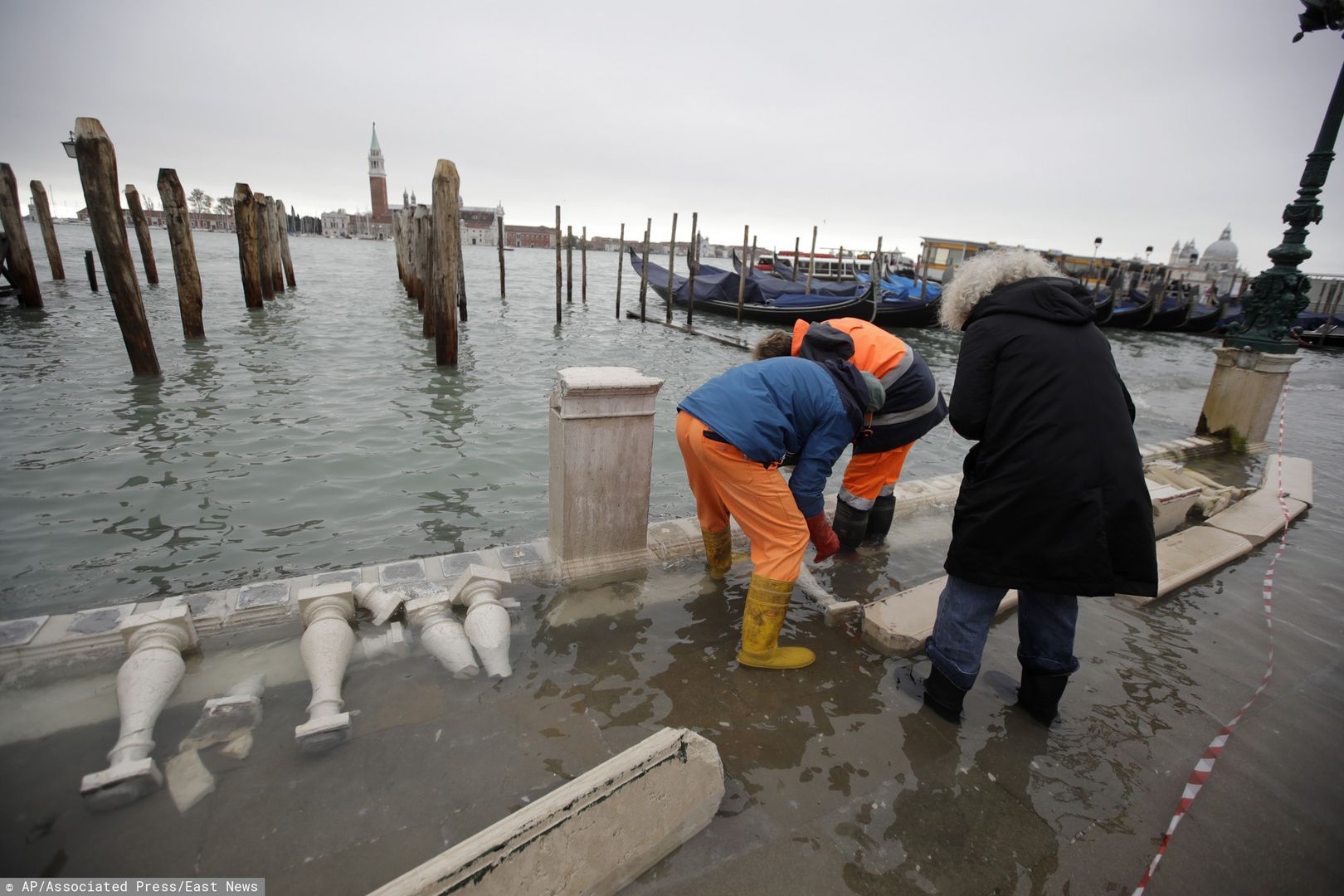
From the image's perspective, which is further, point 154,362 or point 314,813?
point 154,362

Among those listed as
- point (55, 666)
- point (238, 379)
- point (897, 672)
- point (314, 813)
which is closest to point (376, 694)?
point (314, 813)

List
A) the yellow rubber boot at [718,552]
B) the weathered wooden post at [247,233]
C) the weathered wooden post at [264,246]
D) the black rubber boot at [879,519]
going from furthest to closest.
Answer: the weathered wooden post at [264,246], the weathered wooden post at [247,233], the black rubber boot at [879,519], the yellow rubber boot at [718,552]

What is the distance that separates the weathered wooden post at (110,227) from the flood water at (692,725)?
2.84m

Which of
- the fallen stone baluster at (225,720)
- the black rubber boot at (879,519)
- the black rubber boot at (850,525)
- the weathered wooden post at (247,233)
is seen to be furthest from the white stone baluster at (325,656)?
A: the weathered wooden post at (247,233)

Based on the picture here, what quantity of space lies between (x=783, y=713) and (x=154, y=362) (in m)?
9.42

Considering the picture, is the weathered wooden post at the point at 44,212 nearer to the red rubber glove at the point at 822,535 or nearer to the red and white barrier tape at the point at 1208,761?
the red rubber glove at the point at 822,535

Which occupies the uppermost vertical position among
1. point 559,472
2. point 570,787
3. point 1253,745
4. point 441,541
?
point 559,472

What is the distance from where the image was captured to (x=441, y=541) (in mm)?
4484

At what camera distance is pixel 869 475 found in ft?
11.5

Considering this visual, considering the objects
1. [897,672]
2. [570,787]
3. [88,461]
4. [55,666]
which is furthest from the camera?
[88,461]

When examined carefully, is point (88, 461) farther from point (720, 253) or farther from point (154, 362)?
point (720, 253)

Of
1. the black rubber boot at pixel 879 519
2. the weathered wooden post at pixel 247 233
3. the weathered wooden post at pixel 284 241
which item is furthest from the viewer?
the weathered wooden post at pixel 284 241

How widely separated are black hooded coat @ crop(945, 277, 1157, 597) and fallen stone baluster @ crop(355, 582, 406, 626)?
2252mm

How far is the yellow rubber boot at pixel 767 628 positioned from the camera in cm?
245
